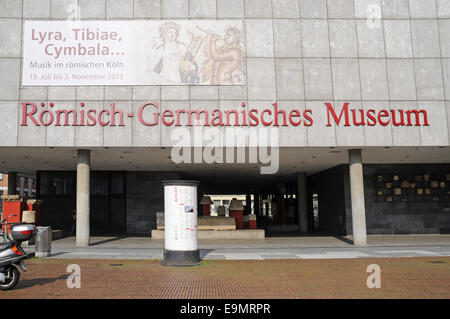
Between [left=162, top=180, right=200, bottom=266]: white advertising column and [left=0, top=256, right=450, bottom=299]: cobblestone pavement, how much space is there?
508 millimetres

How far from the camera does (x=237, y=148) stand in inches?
772

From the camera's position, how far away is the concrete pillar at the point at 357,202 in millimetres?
19984

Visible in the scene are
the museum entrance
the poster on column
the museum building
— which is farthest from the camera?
the museum entrance

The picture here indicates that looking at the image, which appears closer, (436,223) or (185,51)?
(185,51)

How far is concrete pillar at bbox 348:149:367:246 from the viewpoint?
20.0m

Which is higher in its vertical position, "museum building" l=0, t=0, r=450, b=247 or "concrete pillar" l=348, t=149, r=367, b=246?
"museum building" l=0, t=0, r=450, b=247

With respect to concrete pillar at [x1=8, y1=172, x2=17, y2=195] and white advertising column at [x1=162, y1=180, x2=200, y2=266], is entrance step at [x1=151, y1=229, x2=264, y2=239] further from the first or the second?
concrete pillar at [x1=8, y1=172, x2=17, y2=195]

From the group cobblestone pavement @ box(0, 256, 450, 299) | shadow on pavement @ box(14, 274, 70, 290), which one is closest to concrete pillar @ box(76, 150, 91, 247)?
cobblestone pavement @ box(0, 256, 450, 299)

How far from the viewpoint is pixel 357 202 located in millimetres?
20219

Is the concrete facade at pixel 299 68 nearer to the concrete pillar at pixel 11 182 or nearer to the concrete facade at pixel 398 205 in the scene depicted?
the concrete facade at pixel 398 205

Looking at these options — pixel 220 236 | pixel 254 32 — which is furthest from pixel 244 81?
pixel 220 236

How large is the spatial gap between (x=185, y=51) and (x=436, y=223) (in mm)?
21374

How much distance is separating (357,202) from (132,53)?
14393mm
